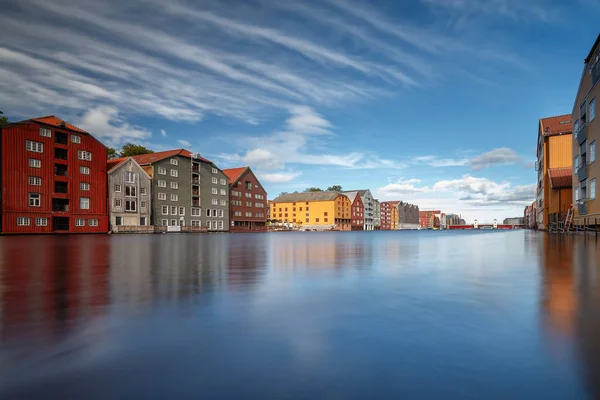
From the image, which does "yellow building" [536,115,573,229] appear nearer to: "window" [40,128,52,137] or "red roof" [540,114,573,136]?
"red roof" [540,114,573,136]

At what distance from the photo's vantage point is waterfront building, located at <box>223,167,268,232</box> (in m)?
80.6

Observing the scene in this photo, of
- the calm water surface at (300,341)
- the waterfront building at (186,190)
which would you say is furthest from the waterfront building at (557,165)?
the waterfront building at (186,190)

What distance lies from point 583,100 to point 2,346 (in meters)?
33.9

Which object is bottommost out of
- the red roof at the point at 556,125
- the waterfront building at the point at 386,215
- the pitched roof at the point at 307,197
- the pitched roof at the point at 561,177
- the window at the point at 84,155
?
the waterfront building at the point at 386,215

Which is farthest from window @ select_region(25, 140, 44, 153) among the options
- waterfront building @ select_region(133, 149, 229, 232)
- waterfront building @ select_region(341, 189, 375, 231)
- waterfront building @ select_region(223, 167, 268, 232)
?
waterfront building @ select_region(341, 189, 375, 231)

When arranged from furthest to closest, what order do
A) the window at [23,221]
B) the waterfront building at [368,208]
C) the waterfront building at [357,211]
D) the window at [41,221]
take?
the waterfront building at [368,208], the waterfront building at [357,211], the window at [41,221], the window at [23,221]

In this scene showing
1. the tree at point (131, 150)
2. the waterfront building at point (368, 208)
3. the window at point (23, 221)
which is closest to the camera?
the window at point (23, 221)

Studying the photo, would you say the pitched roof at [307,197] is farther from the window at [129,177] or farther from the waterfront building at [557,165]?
the waterfront building at [557,165]

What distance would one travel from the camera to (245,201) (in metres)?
84.2

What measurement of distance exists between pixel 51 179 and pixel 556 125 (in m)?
59.7

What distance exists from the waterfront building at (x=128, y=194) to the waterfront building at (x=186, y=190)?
86.2 inches

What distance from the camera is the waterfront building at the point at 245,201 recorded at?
265 ft

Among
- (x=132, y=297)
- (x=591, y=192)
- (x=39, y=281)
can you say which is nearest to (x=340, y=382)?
(x=132, y=297)

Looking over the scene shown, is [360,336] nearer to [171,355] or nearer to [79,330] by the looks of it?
[171,355]
